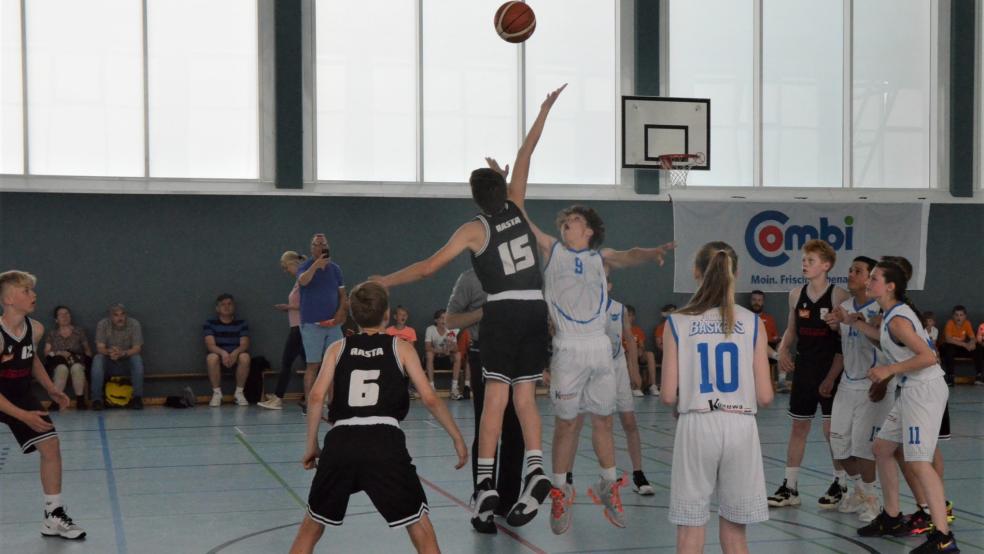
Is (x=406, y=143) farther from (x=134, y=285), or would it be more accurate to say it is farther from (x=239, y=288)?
(x=134, y=285)

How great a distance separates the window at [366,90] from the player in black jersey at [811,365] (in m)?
10.5

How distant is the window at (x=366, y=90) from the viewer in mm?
16250

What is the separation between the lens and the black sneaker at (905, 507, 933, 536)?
613 cm

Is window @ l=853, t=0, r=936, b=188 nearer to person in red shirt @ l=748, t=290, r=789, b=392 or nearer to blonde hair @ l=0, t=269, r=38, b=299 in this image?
person in red shirt @ l=748, t=290, r=789, b=392

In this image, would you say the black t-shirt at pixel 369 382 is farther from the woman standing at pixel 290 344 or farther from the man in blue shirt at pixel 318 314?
the woman standing at pixel 290 344

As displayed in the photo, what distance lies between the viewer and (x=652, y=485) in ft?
25.9

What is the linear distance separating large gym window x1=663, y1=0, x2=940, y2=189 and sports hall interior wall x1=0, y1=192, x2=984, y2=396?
288 cm

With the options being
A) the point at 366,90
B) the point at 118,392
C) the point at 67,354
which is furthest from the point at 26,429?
the point at 366,90

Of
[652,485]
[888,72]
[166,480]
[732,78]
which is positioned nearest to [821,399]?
[652,485]

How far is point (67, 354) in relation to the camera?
14.1 meters

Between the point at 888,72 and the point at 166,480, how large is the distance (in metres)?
15.3

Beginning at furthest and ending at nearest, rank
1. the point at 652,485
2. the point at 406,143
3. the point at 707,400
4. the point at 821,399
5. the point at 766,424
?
the point at 406,143 → the point at 766,424 → the point at 652,485 → the point at 821,399 → the point at 707,400

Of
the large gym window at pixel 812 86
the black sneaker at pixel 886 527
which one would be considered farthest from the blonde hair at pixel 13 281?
the large gym window at pixel 812 86

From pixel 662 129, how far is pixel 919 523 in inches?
437
